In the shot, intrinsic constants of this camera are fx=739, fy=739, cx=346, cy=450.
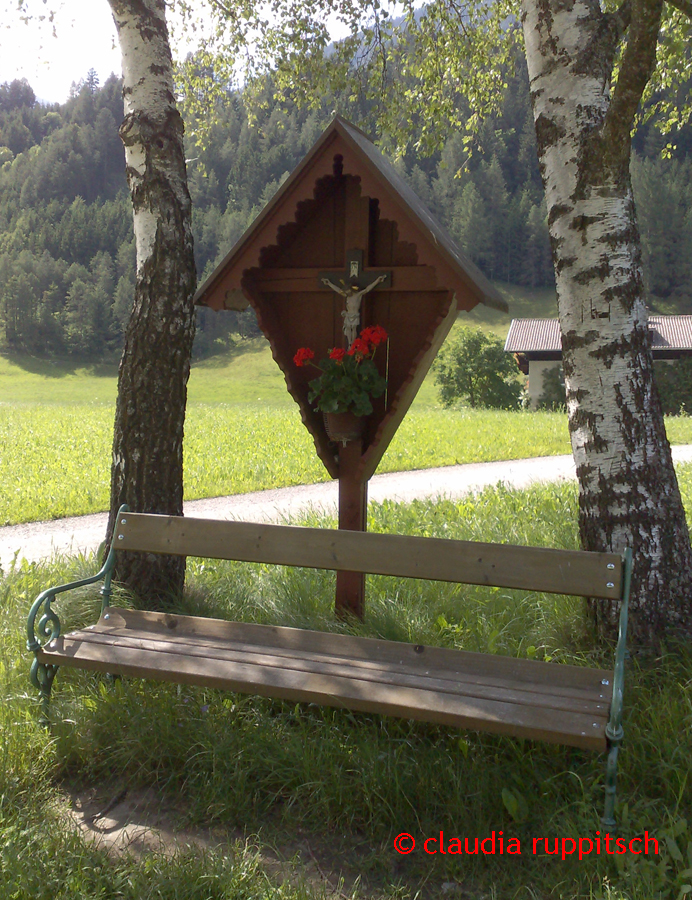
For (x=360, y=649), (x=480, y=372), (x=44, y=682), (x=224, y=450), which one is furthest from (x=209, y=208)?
(x=360, y=649)

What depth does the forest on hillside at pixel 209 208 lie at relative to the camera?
74.8 meters

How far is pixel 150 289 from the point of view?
4.41 meters

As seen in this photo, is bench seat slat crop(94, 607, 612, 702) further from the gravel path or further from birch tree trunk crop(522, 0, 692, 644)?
the gravel path

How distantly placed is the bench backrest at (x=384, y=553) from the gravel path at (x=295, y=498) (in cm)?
257

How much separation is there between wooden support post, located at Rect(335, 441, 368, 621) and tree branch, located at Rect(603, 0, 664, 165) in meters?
2.02

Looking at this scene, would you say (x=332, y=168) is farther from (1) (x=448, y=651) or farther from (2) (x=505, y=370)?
Answer: (2) (x=505, y=370)

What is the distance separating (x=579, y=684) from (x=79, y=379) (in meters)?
65.8

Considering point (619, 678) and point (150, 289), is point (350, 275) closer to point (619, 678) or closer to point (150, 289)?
point (150, 289)

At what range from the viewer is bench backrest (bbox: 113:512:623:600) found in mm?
3041

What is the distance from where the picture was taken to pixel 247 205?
90688 mm

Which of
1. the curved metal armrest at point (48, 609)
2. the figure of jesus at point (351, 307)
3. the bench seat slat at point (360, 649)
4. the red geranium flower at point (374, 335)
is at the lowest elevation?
the bench seat slat at point (360, 649)

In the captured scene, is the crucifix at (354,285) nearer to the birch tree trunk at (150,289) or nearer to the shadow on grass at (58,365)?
the birch tree trunk at (150,289)

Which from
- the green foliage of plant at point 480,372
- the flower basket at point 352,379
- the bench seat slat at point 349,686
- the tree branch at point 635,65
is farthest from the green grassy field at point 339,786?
the green foliage of plant at point 480,372

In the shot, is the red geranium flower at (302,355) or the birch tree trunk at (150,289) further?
the birch tree trunk at (150,289)
